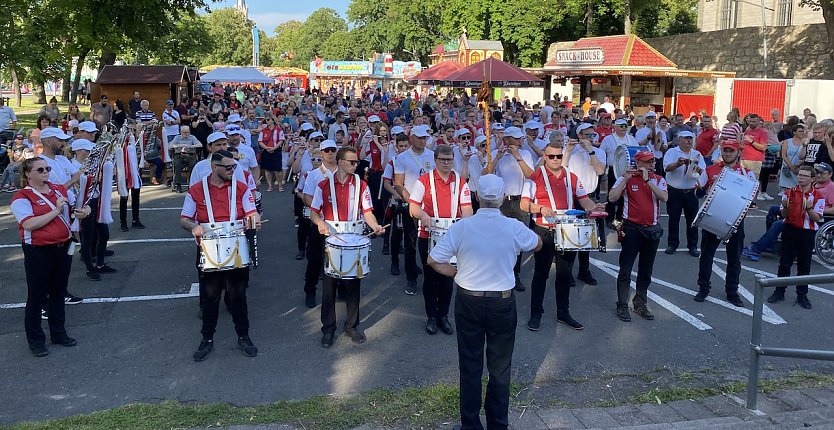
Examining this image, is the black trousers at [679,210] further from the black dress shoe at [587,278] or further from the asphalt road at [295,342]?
the black dress shoe at [587,278]

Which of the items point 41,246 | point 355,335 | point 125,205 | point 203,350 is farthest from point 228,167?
point 125,205

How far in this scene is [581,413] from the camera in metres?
5.19

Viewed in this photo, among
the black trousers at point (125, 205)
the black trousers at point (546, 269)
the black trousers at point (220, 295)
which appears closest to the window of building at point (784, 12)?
the black trousers at point (125, 205)

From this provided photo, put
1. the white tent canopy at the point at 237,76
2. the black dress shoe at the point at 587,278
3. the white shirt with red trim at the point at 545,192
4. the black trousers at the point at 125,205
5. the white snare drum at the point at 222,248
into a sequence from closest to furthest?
1. the white snare drum at the point at 222,248
2. the white shirt with red trim at the point at 545,192
3. the black dress shoe at the point at 587,278
4. the black trousers at the point at 125,205
5. the white tent canopy at the point at 237,76

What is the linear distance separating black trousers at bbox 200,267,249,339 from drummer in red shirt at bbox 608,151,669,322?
3922mm

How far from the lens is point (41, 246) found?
630 centimetres

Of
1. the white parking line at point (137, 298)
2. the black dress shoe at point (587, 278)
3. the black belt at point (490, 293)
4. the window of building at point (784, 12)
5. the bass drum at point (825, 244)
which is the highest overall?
the window of building at point (784, 12)

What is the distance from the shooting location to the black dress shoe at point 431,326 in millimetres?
7016

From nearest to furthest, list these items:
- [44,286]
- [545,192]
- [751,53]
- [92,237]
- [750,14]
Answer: [44,286] → [545,192] → [92,237] → [751,53] → [750,14]

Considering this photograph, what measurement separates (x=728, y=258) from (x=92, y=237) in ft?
26.0

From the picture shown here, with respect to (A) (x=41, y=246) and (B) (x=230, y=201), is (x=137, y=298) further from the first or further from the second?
(B) (x=230, y=201)

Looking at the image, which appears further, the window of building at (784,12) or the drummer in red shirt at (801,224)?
the window of building at (784,12)

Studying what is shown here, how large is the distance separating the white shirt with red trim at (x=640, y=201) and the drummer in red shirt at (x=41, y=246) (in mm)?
5540

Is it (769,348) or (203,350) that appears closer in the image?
(769,348)
